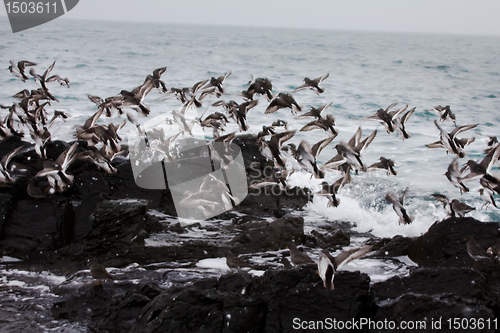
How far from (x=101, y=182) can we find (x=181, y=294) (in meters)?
4.08

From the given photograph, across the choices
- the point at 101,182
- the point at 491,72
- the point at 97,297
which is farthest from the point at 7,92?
the point at 491,72

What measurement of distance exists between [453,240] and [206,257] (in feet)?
10.8

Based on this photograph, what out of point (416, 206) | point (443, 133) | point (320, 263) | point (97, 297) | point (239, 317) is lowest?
point (416, 206)

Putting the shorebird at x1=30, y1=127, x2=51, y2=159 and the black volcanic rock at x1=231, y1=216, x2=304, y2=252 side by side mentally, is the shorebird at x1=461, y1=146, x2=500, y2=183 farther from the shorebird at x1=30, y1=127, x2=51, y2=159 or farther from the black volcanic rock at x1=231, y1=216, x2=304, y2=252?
the shorebird at x1=30, y1=127, x2=51, y2=159

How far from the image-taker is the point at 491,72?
32688 mm

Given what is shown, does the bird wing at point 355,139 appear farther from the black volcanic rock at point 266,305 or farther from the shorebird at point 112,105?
the shorebird at point 112,105

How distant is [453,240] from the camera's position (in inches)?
197

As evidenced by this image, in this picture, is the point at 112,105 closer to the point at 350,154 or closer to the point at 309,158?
the point at 309,158

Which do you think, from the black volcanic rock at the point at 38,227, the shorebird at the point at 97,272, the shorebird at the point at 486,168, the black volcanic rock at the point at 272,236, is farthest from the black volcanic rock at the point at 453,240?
the black volcanic rock at the point at 38,227

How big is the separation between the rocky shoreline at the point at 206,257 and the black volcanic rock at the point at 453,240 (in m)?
0.01

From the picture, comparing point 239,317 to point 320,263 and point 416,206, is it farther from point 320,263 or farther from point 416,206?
point 416,206

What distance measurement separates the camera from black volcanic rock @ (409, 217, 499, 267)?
15.8ft

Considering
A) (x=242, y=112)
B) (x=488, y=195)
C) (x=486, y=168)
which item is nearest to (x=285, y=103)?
(x=242, y=112)

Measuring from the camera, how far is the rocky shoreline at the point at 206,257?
340 cm
